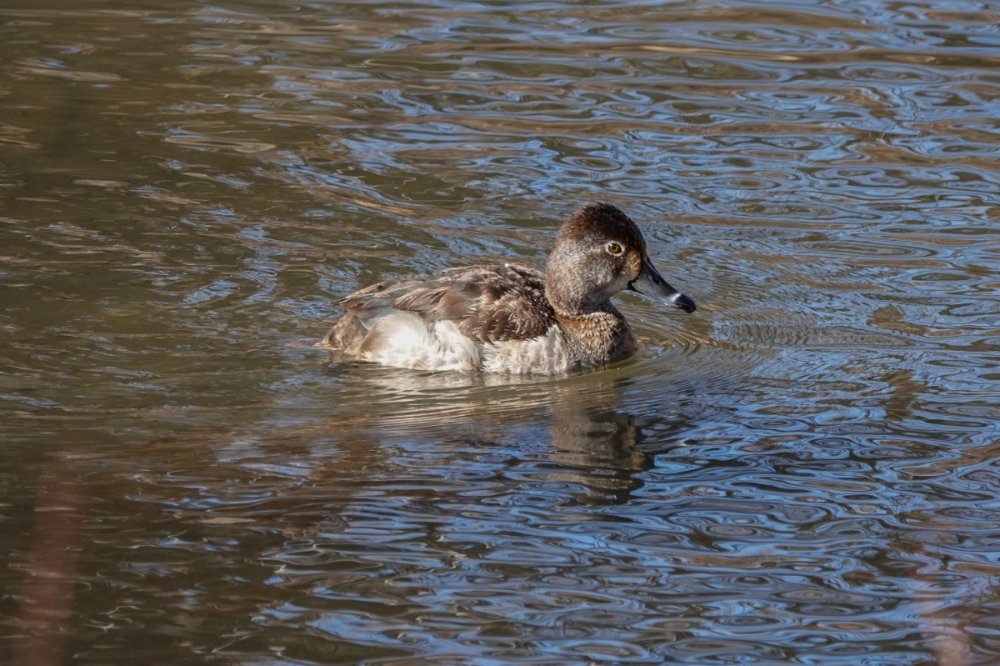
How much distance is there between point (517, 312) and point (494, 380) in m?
0.51

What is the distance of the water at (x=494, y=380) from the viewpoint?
7.09 meters

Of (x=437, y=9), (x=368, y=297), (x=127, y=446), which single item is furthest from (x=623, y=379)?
(x=437, y=9)

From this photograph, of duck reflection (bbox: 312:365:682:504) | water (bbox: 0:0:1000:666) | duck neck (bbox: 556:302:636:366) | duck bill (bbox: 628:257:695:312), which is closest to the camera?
water (bbox: 0:0:1000:666)

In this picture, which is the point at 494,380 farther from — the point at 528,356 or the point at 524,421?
the point at 524,421

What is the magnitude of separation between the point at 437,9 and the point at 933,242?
798 cm

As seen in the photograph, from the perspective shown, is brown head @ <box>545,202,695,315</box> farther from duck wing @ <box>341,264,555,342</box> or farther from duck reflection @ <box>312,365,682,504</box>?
duck reflection @ <box>312,365,682,504</box>

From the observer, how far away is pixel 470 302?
10.6 meters

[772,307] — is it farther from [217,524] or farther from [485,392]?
[217,524]

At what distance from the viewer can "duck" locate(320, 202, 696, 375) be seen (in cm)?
1054

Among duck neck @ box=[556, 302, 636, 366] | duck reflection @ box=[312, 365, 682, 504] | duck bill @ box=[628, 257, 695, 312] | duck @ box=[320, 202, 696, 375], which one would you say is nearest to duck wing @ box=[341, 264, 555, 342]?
duck @ box=[320, 202, 696, 375]

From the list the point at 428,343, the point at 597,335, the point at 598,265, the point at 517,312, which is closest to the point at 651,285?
the point at 598,265

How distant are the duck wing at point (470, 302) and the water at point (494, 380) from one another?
0.39m

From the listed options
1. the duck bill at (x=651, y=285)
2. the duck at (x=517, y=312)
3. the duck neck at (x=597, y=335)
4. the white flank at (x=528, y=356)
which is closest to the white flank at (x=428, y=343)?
the duck at (x=517, y=312)

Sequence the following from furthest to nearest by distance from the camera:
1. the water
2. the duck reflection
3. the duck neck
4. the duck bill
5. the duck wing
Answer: the duck bill → the duck neck → the duck wing → the duck reflection → the water
